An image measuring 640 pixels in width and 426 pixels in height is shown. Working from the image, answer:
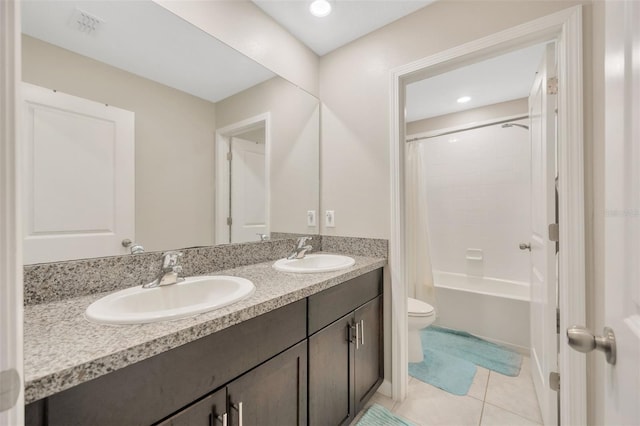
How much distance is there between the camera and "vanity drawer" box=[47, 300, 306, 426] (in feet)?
1.78

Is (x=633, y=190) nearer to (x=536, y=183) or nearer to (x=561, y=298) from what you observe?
(x=561, y=298)

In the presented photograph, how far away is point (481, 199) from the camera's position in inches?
113

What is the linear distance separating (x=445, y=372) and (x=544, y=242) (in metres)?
1.13

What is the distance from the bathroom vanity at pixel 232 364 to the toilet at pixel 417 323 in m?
0.62

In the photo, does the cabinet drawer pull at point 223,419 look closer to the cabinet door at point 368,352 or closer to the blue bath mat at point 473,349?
the cabinet door at point 368,352

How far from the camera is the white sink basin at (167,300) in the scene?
70 centimetres

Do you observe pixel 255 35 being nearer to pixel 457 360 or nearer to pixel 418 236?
pixel 418 236

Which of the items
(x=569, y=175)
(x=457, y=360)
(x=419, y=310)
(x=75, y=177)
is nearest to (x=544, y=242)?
(x=569, y=175)

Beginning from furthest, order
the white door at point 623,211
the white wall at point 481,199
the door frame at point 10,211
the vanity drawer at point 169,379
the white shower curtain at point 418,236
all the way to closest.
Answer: the white shower curtain at point 418,236 < the white wall at point 481,199 < the vanity drawer at point 169,379 < the white door at point 623,211 < the door frame at point 10,211

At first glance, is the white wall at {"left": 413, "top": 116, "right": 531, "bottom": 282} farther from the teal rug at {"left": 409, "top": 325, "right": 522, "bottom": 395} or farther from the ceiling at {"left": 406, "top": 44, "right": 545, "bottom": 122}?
the teal rug at {"left": 409, "top": 325, "right": 522, "bottom": 395}

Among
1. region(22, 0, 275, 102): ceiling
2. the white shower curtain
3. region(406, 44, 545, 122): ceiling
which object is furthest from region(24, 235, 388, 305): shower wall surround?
region(406, 44, 545, 122): ceiling

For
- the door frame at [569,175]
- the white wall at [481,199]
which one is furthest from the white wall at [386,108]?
the white wall at [481,199]

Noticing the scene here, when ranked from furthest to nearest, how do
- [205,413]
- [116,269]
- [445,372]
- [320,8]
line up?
[445,372]
[320,8]
[116,269]
[205,413]

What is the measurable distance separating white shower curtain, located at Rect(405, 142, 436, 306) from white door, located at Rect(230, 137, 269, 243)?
1.72m
